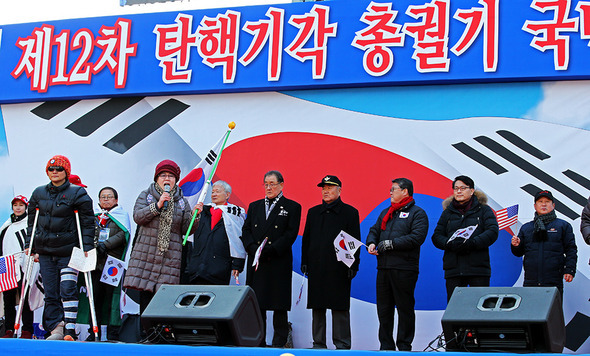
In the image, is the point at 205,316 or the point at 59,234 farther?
the point at 59,234

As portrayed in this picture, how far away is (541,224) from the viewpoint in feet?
21.8

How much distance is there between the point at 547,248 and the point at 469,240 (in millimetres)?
735

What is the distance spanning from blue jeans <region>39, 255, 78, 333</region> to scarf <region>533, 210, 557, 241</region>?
3.80 meters

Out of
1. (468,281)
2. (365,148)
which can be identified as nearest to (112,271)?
(365,148)

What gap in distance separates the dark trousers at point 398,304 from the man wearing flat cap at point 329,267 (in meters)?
0.28

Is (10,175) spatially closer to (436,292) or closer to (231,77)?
(231,77)

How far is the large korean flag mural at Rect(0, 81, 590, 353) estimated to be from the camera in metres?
7.27

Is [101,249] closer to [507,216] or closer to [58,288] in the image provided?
[58,288]

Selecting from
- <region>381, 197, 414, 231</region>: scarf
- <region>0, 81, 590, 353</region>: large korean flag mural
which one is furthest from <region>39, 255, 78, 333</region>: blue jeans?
<region>381, 197, 414, 231</region>: scarf

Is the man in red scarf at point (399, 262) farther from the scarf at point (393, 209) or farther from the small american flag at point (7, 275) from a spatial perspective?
the small american flag at point (7, 275)

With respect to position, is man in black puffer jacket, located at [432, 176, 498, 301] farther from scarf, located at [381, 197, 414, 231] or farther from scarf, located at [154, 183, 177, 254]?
scarf, located at [154, 183, 177, 254]

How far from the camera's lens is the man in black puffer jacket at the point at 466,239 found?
638cm

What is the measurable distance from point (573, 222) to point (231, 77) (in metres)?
3.57

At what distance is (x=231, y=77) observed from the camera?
820cm
